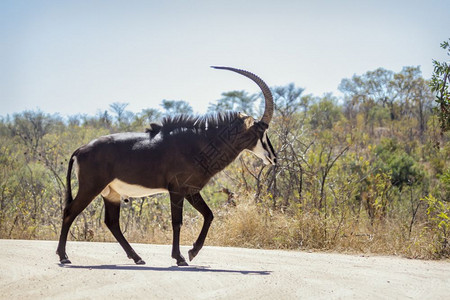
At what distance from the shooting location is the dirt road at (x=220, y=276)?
660 centimetres

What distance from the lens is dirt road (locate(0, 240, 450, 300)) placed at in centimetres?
660

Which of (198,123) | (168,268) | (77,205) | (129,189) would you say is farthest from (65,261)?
(198,123)

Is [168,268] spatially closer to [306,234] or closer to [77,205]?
[77,205]

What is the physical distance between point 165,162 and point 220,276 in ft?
8.40

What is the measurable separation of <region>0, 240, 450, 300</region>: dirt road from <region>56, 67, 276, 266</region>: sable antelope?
0.61m

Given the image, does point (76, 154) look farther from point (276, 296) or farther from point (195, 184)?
point (276, 296)

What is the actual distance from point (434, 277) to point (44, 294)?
16.8 feet

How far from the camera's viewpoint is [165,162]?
9.49 m

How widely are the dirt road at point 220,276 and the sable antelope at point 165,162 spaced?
614 millimetres

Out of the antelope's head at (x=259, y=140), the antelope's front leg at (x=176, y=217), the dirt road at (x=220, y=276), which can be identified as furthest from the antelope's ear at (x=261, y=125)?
the dirt road at (x=220, y=276)

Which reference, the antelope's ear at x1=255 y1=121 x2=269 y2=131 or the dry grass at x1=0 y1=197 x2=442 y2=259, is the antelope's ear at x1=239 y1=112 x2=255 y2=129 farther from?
the dry grass at x1=0 y1=197 x2=442 y2=259

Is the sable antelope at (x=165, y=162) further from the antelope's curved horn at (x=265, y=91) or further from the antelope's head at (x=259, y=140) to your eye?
the antelope's curved horn at (x=265, y=91)

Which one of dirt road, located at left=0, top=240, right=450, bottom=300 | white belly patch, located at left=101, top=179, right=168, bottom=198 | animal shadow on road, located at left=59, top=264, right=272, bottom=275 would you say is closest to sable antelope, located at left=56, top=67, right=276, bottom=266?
white belly patch, located at left=101, top=179, right=168, bottom=198

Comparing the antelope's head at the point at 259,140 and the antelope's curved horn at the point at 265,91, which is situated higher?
the antelope's curved horn at the point at 265,91
